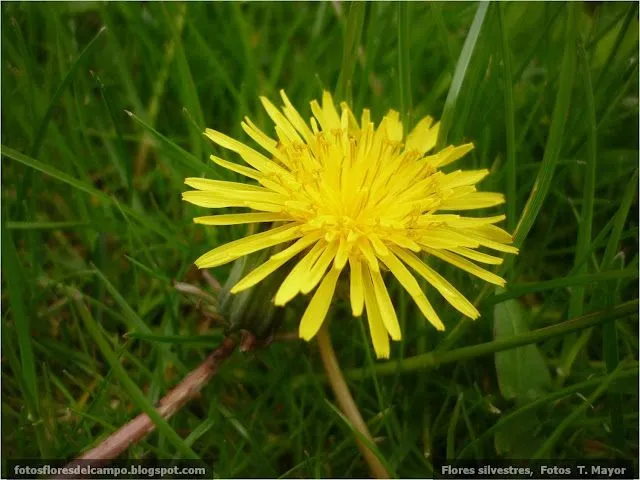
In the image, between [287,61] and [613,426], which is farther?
[287,61]

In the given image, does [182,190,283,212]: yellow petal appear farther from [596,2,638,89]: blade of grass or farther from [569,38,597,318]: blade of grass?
[596,2,638,89]: blade of grass

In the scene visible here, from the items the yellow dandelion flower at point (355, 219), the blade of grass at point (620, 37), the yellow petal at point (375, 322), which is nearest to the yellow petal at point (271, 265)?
the yellow dandelion flower at point (355, 219)

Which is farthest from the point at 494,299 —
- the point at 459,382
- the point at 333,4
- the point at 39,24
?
the point at 39,24

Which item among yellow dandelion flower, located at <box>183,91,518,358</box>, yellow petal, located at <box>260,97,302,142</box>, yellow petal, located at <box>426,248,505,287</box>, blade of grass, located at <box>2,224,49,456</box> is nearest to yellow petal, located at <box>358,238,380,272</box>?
yellow dandelion flower, located at <box>183,91,518,358</box>

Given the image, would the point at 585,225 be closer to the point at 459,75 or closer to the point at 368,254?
the point at 459,75

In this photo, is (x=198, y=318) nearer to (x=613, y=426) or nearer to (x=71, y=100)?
(x=71, y=100)

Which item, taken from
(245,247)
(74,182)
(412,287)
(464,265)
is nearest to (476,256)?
(464,265)

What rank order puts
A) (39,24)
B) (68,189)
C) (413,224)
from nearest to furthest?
1. (413,224)
2. (68,189)
3. (39,24)
